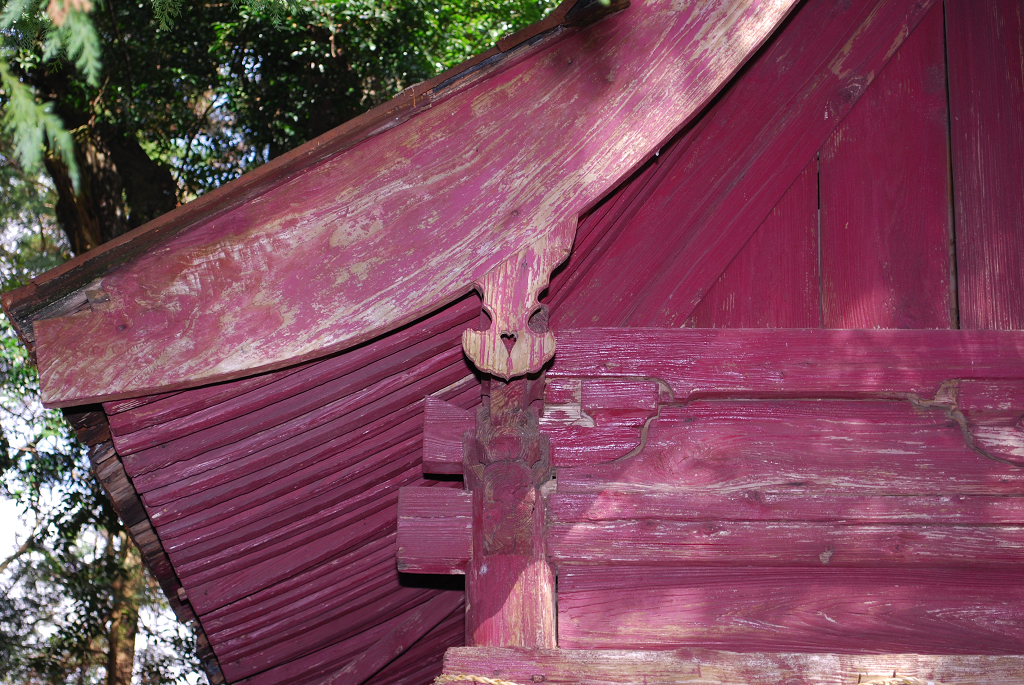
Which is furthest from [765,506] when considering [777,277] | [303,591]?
[303,591]

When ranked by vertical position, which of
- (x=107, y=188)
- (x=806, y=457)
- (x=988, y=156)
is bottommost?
(x=806, y=457)

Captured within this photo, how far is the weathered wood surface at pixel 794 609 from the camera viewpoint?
2.11 m

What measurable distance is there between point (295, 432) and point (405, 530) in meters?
0.39

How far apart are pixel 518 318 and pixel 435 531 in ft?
2.09

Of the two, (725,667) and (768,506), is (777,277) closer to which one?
(768,506)

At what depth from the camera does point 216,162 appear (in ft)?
26.4

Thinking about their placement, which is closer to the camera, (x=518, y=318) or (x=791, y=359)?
(x=518, y=318)

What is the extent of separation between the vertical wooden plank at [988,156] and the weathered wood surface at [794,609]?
73cm

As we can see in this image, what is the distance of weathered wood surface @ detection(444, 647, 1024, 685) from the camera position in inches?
75.2

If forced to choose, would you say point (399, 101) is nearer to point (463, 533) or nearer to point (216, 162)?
point (463, 533)

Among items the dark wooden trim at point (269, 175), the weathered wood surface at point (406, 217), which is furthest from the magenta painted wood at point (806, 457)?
the dark wooden trim at point (269, 175)

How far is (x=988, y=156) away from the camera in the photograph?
2383mm

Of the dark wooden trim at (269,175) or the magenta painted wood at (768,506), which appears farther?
the magenta painted wood at (768,506)

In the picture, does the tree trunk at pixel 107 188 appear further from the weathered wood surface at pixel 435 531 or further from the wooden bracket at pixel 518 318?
the wooden bracket at pixel 518 318
